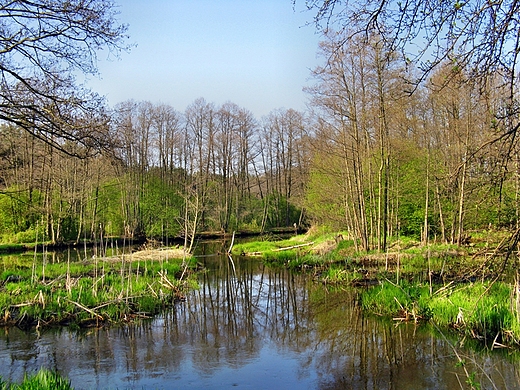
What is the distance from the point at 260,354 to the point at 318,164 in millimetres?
17840

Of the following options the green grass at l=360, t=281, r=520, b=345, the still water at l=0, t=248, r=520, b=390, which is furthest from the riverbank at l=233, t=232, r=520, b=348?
the still water at l=0, t=248, r=520, b=390

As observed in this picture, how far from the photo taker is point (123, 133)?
878 centimetres

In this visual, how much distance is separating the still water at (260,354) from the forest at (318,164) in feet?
8.21

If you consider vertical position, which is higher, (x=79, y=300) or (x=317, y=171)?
(x=317, y=171)

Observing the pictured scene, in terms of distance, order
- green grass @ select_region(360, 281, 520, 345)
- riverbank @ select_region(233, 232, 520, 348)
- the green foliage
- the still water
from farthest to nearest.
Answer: the green foliage → green grass @ select_region(360, 281, 520, 345) → the still water → riverbank @ select_region(233, 232, 520, 348)

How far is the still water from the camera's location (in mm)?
6367

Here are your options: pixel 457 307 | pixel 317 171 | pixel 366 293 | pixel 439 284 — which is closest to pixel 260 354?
pixel 457 307

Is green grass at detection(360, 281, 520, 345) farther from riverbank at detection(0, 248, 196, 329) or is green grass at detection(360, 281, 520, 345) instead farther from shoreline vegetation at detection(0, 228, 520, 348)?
riverbank at detection(0, 248, 196, 329)

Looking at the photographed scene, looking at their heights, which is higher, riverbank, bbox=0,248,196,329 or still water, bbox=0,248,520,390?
riverbank, bbox=0,248,196,329

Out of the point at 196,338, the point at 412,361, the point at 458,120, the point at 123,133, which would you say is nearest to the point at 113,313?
the point at 196,338

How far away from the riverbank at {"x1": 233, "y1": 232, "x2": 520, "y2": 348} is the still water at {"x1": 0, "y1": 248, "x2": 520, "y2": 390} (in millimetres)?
447

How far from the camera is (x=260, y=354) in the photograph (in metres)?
7.75

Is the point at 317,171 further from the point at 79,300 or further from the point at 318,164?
the point at 79,300

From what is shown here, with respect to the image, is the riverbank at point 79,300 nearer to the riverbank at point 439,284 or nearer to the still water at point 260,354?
the still water at point 260,354
